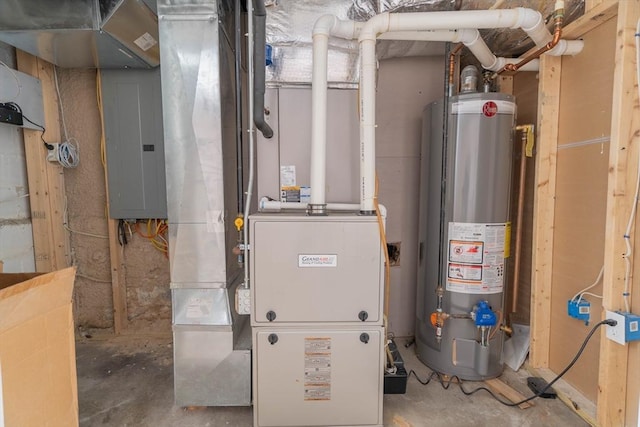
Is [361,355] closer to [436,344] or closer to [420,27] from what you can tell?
[436,344]

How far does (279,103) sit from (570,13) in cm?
162

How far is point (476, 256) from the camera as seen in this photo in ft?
5.90

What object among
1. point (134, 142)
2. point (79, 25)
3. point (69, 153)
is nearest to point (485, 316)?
point (134, 142)

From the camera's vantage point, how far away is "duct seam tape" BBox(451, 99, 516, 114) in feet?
5.75

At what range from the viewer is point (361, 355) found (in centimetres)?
142

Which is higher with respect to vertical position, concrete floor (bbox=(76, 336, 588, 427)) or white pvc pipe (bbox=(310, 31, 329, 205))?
white pvc pipe (bbox=(310, 31, 329, 205))

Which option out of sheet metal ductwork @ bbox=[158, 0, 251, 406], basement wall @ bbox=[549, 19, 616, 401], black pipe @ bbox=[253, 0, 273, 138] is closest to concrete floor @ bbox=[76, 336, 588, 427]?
sheet metal ductwork @ bbox=[158, 0, 251, 406]

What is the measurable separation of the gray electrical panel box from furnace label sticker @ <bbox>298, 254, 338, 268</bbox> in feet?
4.44

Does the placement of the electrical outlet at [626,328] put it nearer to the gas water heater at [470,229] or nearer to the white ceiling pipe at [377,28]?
the gas water heater at [470,229]

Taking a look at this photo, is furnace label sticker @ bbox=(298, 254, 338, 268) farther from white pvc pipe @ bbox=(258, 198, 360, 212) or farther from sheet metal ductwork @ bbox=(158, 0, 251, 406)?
sheet metal ductwork @ bbox=(158, 0, 251, 406)

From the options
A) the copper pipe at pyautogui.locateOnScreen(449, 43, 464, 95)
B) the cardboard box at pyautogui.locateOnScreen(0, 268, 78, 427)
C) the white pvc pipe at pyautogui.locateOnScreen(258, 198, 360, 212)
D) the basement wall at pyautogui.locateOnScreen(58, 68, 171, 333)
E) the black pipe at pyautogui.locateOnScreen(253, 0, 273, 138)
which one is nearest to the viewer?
the cardboard box at pyautogui.locateOnScreen(0, 268, 78, 427)

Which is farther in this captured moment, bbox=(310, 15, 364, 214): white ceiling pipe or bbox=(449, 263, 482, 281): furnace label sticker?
bbox=(449, 263, 482, 281): furnace label sticker

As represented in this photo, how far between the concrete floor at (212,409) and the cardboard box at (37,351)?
17.0 inches

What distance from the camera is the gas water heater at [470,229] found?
1.77 meters
